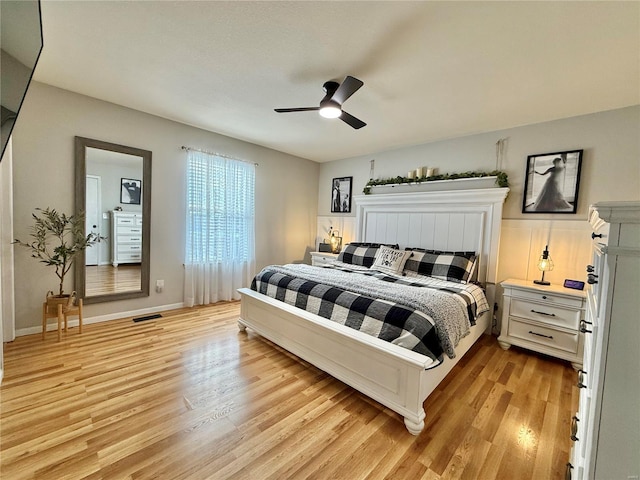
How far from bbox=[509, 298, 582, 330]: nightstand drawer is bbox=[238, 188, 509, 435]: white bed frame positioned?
0.34 metres

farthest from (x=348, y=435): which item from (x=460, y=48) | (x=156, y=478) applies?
(x=460, y=48)

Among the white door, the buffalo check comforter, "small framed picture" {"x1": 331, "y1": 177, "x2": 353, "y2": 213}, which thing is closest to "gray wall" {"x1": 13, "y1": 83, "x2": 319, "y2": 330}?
→ the white door

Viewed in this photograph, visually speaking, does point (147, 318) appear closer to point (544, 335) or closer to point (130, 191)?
point (130, 191)

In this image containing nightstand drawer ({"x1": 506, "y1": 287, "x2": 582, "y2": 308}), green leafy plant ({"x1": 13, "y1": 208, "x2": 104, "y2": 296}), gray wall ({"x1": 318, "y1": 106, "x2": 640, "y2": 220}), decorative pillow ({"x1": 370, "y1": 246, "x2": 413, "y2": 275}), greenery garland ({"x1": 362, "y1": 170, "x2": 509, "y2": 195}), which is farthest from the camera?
decorative pillow ({"x1": 370, "y1": 246, "x2": 413, "y2": 275})

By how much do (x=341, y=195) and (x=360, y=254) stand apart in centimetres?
154

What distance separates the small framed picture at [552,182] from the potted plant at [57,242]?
4.86m

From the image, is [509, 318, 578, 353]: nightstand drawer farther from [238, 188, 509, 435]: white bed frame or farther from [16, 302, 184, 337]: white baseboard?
[16, 302, 184, 337]: white baseboard

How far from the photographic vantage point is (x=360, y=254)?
12.3 feet

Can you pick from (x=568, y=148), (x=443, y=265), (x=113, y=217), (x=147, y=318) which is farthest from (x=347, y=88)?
(x=147, y=318)

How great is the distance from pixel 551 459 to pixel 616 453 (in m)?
0.89

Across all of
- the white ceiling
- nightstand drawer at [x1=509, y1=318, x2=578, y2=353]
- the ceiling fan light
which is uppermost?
the white ceiling

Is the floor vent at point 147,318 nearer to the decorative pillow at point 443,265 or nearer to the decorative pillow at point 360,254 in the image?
the decorative pillow at point 360,254

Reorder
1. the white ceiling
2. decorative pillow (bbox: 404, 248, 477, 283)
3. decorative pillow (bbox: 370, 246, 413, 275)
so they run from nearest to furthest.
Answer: the white ceiling → decorative pillow (bbox: 404, 248, 477, 283) → decorative pillow (bbox: 370, 246, 413, 275)

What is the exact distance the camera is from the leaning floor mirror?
290 cm
